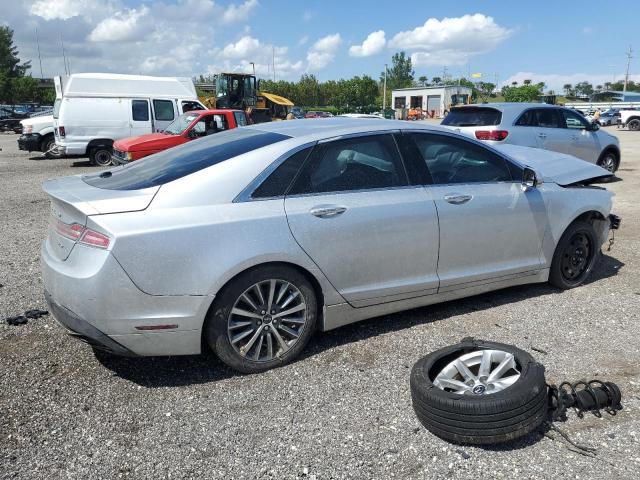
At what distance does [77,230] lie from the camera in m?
3.13

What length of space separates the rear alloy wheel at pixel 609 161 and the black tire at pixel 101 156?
12853 mm

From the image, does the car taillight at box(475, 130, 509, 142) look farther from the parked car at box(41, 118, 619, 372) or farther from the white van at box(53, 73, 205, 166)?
the white van at box(53, 73, 205, 166)

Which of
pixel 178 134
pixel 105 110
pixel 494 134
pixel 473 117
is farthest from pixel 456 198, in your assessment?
pixel 105 110

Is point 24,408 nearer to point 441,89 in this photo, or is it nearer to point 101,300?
point 101,300

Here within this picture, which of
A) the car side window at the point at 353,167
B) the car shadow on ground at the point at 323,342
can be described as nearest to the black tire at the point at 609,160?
the car shadow on ground at the point at 323,342

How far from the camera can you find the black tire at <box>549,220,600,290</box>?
15.5ft

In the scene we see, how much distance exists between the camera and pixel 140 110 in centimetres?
1559

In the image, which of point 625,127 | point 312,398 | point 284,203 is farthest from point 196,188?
point 625,127

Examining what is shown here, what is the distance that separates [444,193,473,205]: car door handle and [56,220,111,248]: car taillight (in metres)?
2.35

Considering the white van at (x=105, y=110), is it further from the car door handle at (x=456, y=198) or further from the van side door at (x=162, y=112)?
the car door handle at (x=456, y=198)

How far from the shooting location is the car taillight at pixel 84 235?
9.82 feet

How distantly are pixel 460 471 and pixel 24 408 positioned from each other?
2.39m

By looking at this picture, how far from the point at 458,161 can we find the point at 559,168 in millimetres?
1412

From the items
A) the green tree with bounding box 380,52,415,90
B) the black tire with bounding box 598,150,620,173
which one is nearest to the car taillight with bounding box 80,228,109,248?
the black tire with bounding box 598,150,620,173
